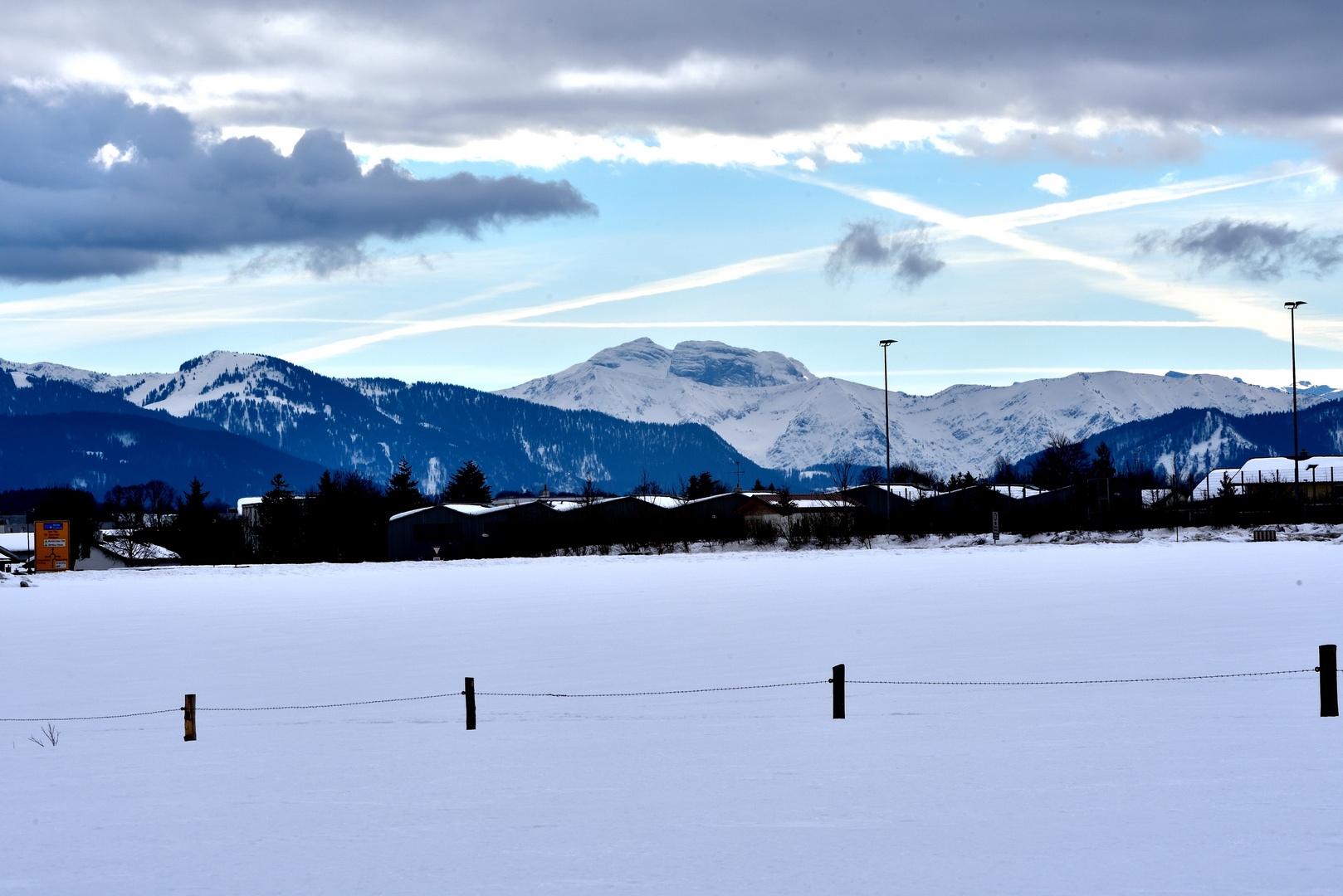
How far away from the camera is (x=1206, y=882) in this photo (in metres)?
9.79

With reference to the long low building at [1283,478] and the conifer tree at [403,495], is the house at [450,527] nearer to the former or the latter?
the conifer tree at [403,495]

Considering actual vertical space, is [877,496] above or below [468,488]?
below

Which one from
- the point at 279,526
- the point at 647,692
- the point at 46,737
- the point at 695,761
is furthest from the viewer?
the point at 279,526

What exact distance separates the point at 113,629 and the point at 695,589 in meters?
18.8

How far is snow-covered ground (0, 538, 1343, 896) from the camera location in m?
10.6

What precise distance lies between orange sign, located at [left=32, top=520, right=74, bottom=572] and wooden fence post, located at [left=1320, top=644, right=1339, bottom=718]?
72358mm

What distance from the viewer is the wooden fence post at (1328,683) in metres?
16.0

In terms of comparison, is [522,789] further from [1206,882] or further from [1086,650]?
[1086,650]

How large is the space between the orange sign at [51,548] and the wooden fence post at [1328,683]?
2849 inches

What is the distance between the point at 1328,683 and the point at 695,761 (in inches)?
313

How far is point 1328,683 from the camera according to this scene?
16078mm

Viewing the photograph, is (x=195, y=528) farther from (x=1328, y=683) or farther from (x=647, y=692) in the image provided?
(x=1328, y=683)

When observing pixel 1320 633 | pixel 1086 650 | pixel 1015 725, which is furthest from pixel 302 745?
pixel 1320 633

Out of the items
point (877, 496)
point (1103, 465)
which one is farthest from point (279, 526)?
point (1103, 465)
